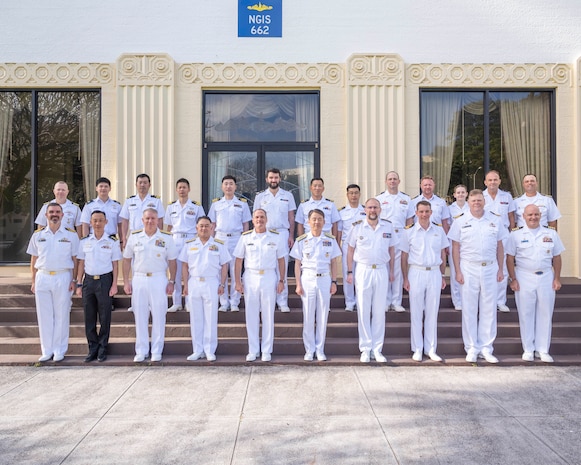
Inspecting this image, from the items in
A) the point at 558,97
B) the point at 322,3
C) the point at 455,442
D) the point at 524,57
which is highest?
the point at 322,3

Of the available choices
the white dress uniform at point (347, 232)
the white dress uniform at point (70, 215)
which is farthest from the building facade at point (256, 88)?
the white dress uniform at point (347, 232)

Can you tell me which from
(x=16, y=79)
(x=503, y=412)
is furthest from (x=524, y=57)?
(x=16, y=79)

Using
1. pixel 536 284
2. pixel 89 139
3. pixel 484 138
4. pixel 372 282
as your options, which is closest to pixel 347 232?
pixel 372 282

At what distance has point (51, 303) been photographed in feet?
20.2

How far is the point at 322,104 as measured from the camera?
898 centimetres

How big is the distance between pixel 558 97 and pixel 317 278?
6304mm

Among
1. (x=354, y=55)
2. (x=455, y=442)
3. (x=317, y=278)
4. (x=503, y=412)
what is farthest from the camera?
(x=354, y=55)

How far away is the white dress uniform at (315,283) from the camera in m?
6.04

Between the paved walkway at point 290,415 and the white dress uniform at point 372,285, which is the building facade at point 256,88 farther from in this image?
the paved walkway at point 290,415

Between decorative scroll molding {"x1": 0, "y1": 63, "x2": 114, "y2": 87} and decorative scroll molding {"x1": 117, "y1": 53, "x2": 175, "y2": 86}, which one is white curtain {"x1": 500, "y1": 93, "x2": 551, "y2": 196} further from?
decorative scroll molding {"x1": 0, "y1": 63, "x2": 114, "y2": 87}

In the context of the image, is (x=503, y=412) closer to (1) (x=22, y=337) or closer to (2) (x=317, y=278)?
(2) (x=317, y=278)

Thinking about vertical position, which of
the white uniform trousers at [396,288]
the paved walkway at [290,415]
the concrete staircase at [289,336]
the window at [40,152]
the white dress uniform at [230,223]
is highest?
the window at [40,152]

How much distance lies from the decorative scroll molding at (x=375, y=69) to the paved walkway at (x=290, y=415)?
529 centimetres

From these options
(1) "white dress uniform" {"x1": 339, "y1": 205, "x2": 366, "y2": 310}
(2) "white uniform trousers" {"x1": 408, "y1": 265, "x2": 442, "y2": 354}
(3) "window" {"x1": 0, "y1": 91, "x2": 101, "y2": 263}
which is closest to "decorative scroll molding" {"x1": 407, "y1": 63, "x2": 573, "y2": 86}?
(1) "white dress uniform" {"x1": 339, "y1": 205, "x2": 366, "y2": 310}
